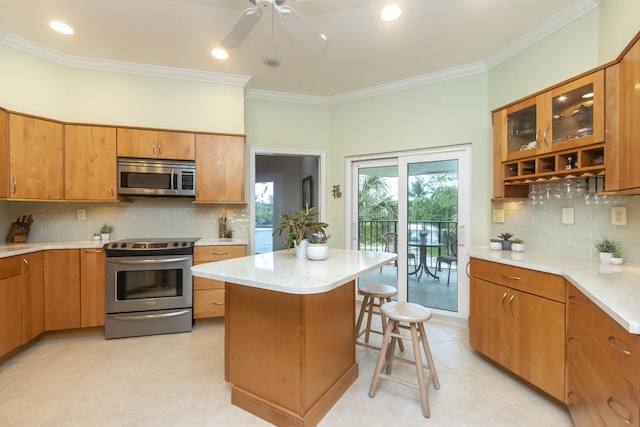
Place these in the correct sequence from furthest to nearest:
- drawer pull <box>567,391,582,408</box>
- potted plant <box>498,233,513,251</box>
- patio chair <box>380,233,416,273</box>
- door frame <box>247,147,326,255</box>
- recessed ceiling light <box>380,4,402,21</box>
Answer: door frame <box>247,147,326,255</box>, patio chair <box>380,233,416,273</box>, potted plant <box>498,233,513,251</box>, recessed ceiling light <box>380,4,402,21</box>, drawer pull <box>567,391,582,408</box>

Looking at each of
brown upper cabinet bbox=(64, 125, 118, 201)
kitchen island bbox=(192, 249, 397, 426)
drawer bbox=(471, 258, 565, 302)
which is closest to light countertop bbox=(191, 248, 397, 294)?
kitchen island bbox=(192, 249, 397, 426)

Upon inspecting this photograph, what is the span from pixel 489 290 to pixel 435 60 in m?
2.33

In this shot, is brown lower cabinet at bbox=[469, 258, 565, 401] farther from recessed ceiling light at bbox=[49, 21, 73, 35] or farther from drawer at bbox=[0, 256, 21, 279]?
recessed ceiling light at bbox=[49, 21, 73, 35]

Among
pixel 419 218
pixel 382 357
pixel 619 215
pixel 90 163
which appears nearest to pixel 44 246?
pixel 90 163

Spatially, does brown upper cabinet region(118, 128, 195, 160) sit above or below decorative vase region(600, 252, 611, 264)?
above

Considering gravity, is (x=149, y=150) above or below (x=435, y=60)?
below

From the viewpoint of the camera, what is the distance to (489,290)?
7.28ft

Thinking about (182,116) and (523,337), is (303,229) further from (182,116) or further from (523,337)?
(182,116)

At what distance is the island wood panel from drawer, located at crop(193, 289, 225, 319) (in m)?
1.25

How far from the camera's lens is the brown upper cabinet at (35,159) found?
8.30 ft

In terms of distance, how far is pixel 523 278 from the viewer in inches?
76.3

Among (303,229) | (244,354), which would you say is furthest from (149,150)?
(244,354)

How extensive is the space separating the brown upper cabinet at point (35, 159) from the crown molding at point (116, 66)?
0.68 m

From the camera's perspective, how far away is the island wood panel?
5.15 ft
